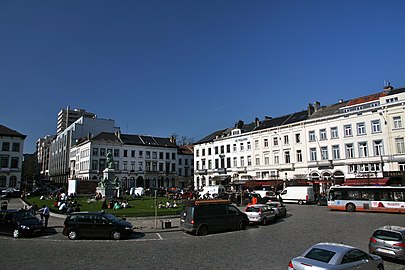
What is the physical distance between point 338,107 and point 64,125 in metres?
144

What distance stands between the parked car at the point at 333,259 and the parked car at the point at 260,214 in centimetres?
1389

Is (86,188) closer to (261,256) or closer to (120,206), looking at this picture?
(120,206)

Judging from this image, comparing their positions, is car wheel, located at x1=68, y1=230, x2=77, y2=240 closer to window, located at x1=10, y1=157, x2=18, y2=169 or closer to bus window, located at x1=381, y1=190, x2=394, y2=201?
bus window, located at x1=381, y1=190, x2=394, y2=201

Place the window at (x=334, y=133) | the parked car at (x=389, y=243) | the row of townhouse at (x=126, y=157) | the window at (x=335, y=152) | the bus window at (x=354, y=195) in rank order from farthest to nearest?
the row of townhouse at (x=126, y=157), the window at (x=334, y=133), the window at (x=335, y=152), the bus window at (x=354, y=195), the parked car at (x=389, y=243)

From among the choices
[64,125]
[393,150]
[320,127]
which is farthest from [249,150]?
[64,125]

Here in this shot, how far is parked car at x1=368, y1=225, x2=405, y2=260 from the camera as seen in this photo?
12.3 meters

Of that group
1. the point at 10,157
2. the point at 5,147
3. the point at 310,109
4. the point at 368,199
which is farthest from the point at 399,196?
the point at 5,147

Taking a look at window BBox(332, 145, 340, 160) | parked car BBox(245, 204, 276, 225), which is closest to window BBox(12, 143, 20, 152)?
parked car BBox(245, 204, 276, 225)

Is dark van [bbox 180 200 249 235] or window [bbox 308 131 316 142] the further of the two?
window [bbox 308 131 316 142]

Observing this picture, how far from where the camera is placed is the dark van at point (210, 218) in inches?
780

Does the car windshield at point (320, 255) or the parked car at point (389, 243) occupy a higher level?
the car windshield at point (320, 255)

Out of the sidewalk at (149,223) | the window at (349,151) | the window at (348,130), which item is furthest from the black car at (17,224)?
the window at (348,130)

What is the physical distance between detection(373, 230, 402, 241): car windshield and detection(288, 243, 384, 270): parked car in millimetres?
3361

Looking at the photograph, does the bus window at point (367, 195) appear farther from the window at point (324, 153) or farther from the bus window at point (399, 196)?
the window at point (324, 153)
